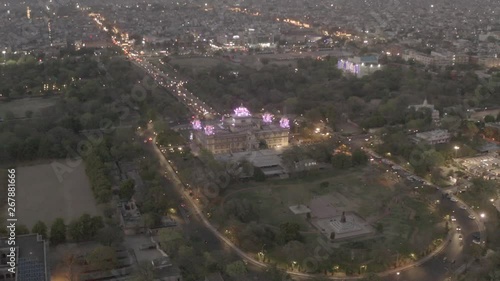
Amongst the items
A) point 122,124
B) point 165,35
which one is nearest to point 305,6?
point 165,35

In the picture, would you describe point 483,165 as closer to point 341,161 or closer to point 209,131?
point 341,161

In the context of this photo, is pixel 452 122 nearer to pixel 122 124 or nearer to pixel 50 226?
pixel 122 124

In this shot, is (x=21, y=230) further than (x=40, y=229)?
No

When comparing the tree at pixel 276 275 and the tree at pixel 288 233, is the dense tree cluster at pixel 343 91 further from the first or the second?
the tree at pixel 276 275

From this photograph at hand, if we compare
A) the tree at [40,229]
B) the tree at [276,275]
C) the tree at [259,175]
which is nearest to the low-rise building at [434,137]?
the tree at [259,175]

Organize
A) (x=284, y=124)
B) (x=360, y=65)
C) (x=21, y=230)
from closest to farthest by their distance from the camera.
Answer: (x=21, y=230)
(x=284, y=124)
(x=360, y=65)

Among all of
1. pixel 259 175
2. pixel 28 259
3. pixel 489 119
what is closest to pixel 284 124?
pixel 259 175

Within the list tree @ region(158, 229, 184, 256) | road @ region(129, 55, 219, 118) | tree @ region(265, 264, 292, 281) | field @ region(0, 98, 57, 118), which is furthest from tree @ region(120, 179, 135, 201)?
field @ region(0, 98, 57, 118)
